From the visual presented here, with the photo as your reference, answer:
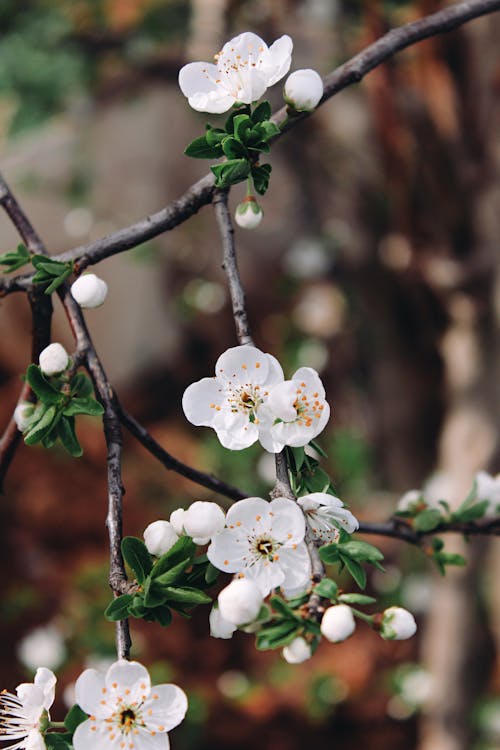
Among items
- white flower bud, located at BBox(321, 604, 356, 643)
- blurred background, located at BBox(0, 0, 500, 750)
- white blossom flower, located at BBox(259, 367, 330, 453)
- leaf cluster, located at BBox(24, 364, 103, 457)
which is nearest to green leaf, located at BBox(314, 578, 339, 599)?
white flower bud, located at BBox(321, 604, 356, 643)

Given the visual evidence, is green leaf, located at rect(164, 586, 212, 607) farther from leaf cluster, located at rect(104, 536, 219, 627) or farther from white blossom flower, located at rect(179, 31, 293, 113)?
white blossom flower, located at rect(179, 31, 293, 113)

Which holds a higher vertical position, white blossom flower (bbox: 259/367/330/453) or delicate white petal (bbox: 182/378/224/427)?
delicate white petal (bbox: 182/378/224/427)

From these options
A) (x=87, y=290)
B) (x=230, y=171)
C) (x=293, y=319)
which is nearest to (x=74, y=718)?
(x=87, y=290)

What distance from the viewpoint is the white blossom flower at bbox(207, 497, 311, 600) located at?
58 cm

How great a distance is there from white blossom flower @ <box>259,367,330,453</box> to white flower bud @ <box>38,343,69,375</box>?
17cm

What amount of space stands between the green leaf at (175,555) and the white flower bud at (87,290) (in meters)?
0.23

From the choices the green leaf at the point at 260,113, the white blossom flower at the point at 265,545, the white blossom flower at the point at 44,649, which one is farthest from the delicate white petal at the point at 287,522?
the white blossom flower at the point at 44,649

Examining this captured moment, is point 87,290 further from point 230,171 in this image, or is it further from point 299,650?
point 299,650

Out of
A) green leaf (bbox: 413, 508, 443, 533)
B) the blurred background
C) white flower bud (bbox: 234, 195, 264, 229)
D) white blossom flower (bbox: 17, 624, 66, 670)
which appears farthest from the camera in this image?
white blossom flower (bbox: 17, 624, 66, 670)

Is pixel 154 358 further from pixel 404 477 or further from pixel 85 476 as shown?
pixel 404 477

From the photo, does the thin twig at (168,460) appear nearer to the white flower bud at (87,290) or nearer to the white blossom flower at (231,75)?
the white flower bud at (87,290)

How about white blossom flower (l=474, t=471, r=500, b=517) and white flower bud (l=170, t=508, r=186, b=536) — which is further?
white blossom flower (l=474, t=471, r=500, b=517)

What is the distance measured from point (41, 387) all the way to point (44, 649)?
186 centimetres

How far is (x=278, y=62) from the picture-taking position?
0.72 meters
